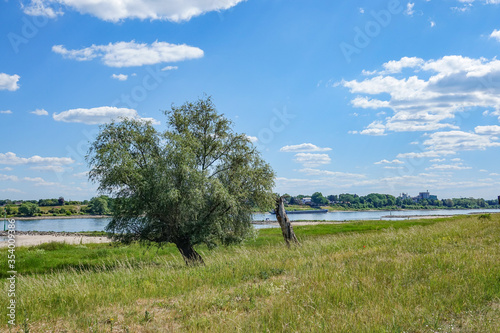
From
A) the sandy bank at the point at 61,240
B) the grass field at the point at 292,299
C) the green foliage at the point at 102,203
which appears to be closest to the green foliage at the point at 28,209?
the green foliage at the point at 102,203

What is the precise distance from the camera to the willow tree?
19.0 metres

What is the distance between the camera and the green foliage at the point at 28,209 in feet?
538

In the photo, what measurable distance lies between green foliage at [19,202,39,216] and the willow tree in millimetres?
174428

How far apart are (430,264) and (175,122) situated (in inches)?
708

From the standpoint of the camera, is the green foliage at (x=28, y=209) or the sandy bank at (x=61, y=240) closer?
the sandy bank at (x=61, y=240)

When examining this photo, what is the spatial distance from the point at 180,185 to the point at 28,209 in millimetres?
181965

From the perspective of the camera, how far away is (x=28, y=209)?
550 ft

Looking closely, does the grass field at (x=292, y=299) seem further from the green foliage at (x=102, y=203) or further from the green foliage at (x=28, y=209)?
the green foliage at (x=28, y=209)

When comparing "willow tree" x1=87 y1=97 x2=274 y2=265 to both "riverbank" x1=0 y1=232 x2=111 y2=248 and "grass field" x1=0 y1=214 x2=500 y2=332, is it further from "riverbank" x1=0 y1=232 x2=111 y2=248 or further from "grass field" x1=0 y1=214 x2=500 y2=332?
"riverbank" x1=0 y1=232 x2=111 y2=248

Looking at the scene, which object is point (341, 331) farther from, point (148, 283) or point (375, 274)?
point (148, 283)

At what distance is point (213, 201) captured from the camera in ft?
65.7

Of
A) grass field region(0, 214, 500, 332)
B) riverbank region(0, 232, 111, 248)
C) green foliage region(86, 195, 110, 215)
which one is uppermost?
green foliage region(86, 195, 110, 215)

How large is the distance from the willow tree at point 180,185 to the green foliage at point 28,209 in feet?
572

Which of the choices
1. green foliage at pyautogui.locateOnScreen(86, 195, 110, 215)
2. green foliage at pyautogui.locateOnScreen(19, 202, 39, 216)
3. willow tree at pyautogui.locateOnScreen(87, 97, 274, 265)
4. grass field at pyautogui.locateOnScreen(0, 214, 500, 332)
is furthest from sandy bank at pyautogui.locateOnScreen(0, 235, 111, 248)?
green foliage at pyautogui.locateOnScreen(19, 202, 39, 216)
